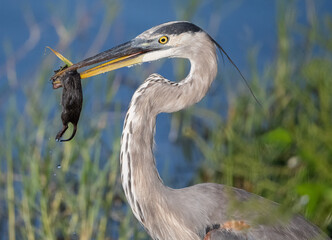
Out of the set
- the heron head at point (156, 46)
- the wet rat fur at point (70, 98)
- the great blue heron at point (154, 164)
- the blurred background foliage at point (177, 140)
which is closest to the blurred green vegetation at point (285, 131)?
the blurred background foliage at point (177, 140)

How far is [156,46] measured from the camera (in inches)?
92.5

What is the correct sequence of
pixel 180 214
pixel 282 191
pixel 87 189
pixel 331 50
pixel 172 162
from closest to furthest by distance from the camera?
pixel 180 214 < pixel 87 189 < pixel 282 191 < pixel 331 50 < pixel 172 162

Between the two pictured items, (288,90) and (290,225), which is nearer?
(290,225)

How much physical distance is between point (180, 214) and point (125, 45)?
0.61m

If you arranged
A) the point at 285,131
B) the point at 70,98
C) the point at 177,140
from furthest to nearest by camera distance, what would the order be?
the point at 177,140 → the point at 285,131 → the point at 70,98

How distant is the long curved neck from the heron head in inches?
2.9

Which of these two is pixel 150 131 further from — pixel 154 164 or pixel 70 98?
pixel 70 98

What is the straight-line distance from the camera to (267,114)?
4.14 m

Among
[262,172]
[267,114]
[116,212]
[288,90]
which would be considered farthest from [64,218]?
[288,90]

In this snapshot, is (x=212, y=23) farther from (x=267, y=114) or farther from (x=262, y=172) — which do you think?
(x=262, y=172)

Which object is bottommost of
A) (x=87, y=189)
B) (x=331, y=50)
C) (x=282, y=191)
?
(x=282, y=191)

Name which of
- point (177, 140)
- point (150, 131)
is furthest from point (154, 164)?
point (177, 140)

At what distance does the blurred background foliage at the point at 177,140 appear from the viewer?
308 cm

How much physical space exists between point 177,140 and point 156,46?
2293 millimetres
